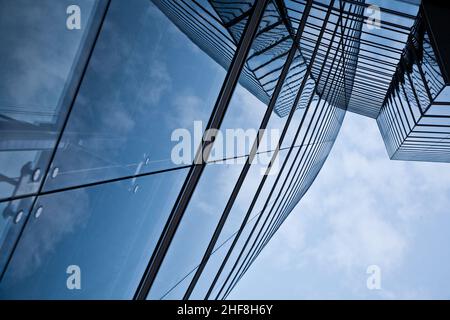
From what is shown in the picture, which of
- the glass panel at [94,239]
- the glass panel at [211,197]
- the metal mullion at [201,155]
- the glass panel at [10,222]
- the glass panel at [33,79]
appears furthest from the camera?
the glass panel at [211,197]

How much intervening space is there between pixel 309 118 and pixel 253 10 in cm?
771

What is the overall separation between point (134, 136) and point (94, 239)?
90cm

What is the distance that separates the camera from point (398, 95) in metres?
21.3

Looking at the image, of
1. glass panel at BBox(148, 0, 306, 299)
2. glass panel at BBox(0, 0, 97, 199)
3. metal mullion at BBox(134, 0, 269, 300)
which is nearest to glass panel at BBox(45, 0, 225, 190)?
glass panel at BBox(0, 0, 97, 199)

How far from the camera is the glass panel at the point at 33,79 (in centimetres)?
211

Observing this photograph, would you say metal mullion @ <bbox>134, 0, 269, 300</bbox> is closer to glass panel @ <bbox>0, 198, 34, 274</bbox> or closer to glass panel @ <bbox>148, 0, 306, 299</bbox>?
glass panel @ <bbox>148, 0, 306, 299</bbox>

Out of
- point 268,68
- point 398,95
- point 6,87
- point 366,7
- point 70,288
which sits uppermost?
point 398,95

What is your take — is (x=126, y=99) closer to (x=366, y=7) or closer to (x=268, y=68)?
(x=268, y=68)

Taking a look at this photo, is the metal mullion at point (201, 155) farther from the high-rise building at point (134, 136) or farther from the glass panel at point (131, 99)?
the glass panel at point (131, 99)

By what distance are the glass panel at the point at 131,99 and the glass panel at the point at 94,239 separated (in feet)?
0.65

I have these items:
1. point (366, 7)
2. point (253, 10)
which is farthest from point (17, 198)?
point (366, 7)

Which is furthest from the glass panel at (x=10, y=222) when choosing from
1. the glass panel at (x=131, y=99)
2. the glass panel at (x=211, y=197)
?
the glass panel at (x=211, y=197)

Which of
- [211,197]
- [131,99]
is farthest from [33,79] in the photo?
[211,197]
